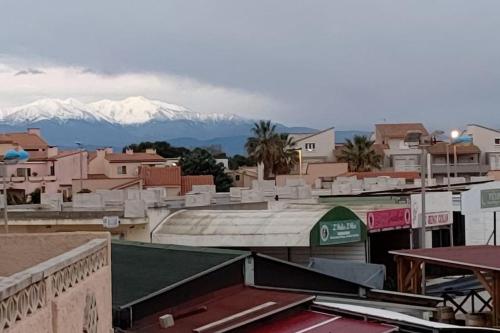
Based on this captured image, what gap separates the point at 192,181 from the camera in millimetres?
57031

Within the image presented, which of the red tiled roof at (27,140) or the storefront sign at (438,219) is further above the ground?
the red tiled roof at (27,140)

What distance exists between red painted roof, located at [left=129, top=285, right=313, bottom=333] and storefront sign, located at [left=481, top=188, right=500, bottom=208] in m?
14.2

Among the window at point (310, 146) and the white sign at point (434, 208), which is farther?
the window at point (310, 146)

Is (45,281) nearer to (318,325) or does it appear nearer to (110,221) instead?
(318,325)

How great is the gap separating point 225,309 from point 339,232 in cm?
994

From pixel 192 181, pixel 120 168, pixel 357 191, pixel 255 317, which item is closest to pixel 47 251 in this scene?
pixel 255 317

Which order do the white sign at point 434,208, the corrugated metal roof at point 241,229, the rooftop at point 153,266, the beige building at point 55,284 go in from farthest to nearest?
the white sign at point 434,208 → the corrugated metal roof at point 241,229 → the rooftop at point 153,266 → the beige building at point 55,284

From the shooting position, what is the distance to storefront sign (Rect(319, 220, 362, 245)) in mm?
19672

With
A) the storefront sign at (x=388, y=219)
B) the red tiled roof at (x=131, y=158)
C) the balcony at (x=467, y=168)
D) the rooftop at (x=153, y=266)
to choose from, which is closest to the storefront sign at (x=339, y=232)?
the storefront sign at (x=388, y=219)

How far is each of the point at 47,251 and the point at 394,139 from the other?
3085 inches

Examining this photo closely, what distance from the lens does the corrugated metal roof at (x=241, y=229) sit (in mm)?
19453

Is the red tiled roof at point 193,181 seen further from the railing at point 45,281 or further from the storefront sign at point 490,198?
the railing at point 45,281

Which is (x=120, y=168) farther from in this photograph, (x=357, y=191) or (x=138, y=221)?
(x=138, y=221)

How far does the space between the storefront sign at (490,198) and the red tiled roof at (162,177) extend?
108 feet
